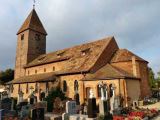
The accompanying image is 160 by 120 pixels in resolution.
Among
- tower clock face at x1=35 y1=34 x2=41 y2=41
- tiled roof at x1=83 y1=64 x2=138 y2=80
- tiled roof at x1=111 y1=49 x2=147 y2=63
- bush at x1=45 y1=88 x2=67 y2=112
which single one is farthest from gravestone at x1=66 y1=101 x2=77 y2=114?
tower clock face at x1=35 y1=34 x2=41 y2=41

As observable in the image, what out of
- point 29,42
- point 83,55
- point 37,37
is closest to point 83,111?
point 83,55

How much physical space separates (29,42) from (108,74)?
23.0 m

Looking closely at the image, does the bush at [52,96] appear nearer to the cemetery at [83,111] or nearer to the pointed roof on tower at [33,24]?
the cemetery at [83,111]

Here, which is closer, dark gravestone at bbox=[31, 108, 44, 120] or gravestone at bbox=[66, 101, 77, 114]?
dark gravestone at bbox=[31, 108, 44, 120]

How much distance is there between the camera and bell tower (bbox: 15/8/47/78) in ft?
133

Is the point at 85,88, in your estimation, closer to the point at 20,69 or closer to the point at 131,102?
the point at 131,102

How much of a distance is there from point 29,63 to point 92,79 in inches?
778

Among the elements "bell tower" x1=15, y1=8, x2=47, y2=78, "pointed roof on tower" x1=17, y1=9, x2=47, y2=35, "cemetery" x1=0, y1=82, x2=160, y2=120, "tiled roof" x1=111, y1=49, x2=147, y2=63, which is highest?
"pointed roof on tower" x1=17, y1=9, x2=47, y2=35

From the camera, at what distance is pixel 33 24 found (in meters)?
42.3

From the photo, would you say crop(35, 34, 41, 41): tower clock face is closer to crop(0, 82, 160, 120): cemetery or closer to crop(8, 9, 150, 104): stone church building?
crop(8, 9, 150, 104): stone church building

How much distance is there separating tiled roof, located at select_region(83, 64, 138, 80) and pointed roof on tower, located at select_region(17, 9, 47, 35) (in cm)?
2192

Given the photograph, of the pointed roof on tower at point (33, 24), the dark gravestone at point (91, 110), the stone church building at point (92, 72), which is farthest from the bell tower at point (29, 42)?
the dark gravestone at point (91, 110)

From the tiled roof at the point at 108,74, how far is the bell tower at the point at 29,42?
64.1ft

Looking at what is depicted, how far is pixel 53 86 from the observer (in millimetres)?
29000
